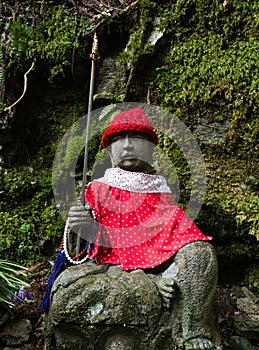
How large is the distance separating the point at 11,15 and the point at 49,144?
4.59ft

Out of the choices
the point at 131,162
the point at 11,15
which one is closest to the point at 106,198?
the point at 131,162

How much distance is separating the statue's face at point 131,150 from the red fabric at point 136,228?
6.9 inches

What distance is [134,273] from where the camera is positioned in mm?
2213

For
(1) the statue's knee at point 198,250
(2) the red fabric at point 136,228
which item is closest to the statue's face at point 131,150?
(2) the red fabric at point 136,228

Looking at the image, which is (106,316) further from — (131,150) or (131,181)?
(131,150)

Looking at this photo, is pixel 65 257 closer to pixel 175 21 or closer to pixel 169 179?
pixel 169 179

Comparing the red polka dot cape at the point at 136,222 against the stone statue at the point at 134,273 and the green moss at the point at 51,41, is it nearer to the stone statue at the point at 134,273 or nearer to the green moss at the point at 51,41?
the stone statue at the point at 134,273

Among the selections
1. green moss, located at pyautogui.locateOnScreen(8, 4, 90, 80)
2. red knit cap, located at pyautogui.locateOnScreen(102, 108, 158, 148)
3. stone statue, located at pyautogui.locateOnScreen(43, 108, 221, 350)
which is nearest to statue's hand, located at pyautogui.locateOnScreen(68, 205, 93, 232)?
stone statue, located at pyautogui.locateOnScreen(43, 108, 221, 350)

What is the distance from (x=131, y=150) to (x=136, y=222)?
46cm

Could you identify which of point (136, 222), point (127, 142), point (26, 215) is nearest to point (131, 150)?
point (127, 142)

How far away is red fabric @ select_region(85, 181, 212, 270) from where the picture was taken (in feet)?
7.73

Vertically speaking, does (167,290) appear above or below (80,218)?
below

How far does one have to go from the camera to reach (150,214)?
2.58 meters

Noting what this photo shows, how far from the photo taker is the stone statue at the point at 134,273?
2059 mm
